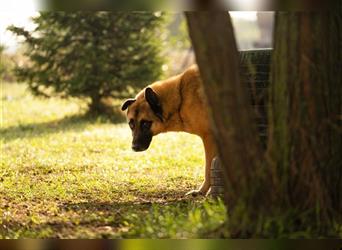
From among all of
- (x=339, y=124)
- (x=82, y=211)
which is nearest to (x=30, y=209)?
(x=82, y=211)

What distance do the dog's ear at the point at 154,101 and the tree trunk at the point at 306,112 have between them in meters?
2.53

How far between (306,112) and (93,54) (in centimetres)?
1114

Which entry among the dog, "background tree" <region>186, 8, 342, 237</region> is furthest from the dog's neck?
"background tree" <region>186, 8, 342, 237</region>

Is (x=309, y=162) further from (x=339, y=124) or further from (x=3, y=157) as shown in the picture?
(x=3, y=157)

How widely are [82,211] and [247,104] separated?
2.44 m

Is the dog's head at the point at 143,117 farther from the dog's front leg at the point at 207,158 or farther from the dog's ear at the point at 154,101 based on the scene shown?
the dog's front leg at the point at 207,158

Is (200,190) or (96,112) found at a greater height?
(200,190)

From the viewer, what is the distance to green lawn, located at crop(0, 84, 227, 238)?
5895 mm

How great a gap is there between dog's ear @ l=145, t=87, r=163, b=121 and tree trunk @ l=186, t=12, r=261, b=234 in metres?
2.59

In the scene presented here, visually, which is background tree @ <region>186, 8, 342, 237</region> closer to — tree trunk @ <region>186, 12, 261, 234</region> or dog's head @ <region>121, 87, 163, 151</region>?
tree trunk @ <region>186, 12, 261, 234</region>

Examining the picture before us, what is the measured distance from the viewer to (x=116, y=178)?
9117 millimetres

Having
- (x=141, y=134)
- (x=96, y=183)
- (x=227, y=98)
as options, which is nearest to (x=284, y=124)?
(x=227, y=98)

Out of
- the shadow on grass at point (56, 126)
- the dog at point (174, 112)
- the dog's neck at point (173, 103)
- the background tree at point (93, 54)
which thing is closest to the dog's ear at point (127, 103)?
the dog at point (174, 112)

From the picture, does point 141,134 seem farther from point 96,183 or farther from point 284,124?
point 284,124
